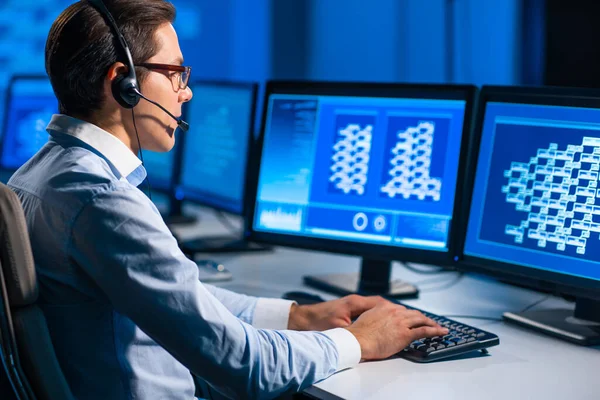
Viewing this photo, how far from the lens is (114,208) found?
1.05 metres

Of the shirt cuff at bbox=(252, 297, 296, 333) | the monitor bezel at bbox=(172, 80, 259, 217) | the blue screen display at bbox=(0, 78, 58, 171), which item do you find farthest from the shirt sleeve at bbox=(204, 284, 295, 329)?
the blue screen display at bbox=(0, 78, 58, 171)

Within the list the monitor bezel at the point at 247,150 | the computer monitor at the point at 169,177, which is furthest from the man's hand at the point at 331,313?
the computer monitor at the point at 169,177

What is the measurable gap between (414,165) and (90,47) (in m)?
0.83

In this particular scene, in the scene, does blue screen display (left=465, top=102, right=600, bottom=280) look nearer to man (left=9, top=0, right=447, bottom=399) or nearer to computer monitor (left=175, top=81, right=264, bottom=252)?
man (left=9, top=0, right=447, bottom=399)

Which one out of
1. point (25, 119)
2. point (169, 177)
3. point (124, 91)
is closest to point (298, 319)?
point (124, 91)

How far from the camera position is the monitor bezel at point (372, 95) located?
164cm

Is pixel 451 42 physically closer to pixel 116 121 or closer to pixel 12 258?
pixel 116 121

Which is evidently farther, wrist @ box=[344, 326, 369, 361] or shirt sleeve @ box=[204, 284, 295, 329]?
shirt sleeve @ box=[204, 284, 295, 329]

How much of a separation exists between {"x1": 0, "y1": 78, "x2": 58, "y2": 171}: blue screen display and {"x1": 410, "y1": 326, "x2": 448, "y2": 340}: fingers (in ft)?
6.11

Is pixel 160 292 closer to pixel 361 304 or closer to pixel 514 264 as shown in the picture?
pixel 361 304

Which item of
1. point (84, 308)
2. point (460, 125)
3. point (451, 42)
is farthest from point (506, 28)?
point (84, 308)

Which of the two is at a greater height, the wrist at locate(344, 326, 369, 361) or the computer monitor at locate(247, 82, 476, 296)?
the computer monitor at locate(247, 82, 476, 296)

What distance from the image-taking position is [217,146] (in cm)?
237

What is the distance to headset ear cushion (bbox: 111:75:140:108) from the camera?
117 centimetres
